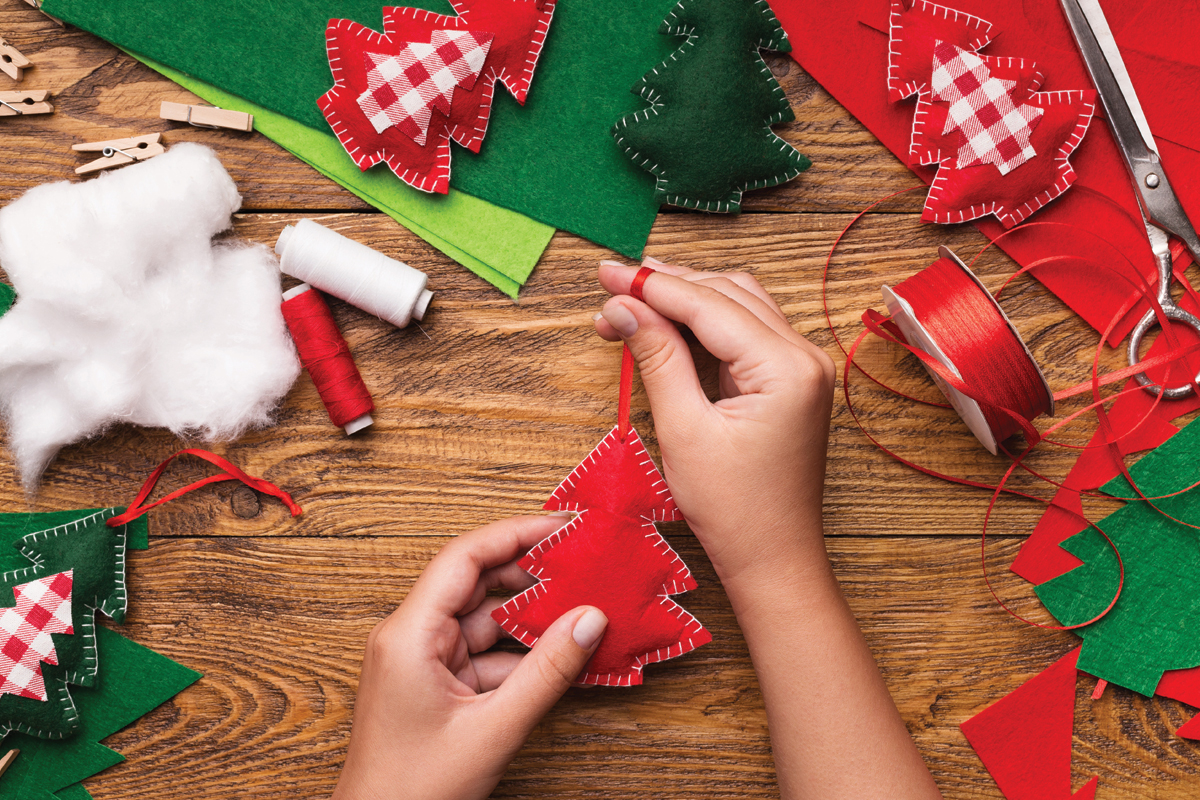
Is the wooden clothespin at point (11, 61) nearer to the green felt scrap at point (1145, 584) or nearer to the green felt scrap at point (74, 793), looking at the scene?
the green felt scrap at point (74, 793)

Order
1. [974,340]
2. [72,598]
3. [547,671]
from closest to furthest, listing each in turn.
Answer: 1. [547,671]
2. [974,340]
3. [72,598]

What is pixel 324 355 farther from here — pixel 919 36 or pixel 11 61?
pixel 919 36

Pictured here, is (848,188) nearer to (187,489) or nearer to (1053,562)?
(1053,562)

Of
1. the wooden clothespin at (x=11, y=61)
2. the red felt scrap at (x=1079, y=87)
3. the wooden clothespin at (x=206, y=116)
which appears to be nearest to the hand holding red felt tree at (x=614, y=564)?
the red felt scrap at (x=1079, y=87)

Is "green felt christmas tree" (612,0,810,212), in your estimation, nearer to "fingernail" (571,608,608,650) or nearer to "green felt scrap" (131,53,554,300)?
"green felt scrap" (131,53,554,300)

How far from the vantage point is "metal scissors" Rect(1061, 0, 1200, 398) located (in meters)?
1.64

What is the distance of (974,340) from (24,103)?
79.8 inches

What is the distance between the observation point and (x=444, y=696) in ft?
4.52

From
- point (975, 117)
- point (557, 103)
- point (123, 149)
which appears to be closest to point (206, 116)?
point (123, 149)

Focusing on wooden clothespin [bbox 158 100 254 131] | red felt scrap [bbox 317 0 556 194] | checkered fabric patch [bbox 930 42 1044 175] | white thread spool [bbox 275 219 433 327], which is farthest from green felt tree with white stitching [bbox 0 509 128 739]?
checkered fabric patch [bbox 930 42 1044 175]

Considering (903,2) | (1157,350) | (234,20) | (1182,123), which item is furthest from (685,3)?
(1157,350)

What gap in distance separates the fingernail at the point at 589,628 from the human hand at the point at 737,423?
249 mm

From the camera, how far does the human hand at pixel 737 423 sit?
54.9 inches

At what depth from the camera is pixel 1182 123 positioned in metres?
1.67
